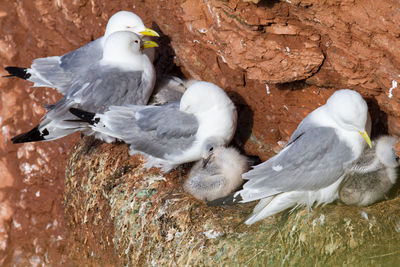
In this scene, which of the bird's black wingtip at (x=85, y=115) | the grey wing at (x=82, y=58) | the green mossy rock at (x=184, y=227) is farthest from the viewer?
the grey wing at (x=82, y=58)

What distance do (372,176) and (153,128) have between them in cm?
171

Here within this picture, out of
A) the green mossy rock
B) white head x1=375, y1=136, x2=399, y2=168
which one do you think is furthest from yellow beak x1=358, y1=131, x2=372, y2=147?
the green mossy rock

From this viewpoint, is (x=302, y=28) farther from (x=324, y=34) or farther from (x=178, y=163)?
(x=178, y=163)

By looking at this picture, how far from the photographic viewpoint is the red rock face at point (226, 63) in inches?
137

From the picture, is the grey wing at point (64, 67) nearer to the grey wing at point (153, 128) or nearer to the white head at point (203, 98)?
the grey wing at point (153, 128)

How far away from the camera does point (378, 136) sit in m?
3.89

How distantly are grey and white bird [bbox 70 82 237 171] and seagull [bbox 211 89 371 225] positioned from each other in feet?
2.13

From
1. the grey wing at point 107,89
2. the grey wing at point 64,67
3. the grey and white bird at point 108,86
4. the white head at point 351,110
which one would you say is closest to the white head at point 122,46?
the grey and white bird at point 108,86

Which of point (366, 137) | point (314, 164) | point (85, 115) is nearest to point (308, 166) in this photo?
point (314, 164)

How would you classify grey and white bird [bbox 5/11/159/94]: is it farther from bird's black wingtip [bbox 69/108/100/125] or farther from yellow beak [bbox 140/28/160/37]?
bird's black wingtip [bbox 69/108/100/125]

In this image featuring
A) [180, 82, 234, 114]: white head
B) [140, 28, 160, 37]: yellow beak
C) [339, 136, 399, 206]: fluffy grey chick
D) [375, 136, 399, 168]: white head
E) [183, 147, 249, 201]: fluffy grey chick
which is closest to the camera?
[339, 136, 399, 206]: fluffy grey chick

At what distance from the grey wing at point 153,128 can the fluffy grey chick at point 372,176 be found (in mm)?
1270

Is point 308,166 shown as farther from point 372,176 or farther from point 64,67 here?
point 64,67

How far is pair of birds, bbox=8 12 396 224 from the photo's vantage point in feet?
12.0
